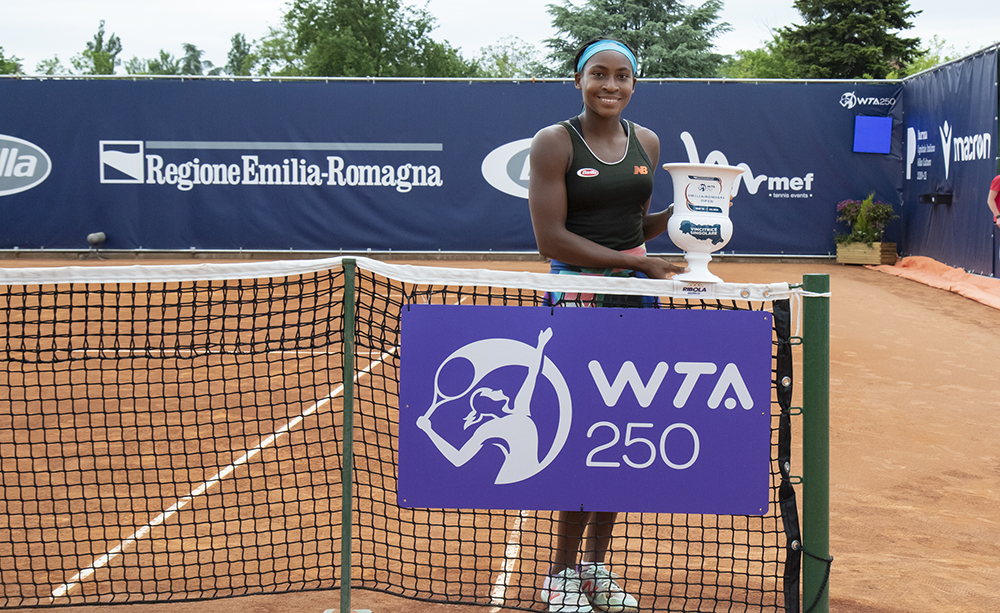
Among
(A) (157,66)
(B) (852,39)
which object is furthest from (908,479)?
(A) (157,66)

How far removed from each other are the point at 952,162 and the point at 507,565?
37.1 feet

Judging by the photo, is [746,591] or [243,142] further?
[243,142]

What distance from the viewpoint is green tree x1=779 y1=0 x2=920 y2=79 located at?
85.1 feet

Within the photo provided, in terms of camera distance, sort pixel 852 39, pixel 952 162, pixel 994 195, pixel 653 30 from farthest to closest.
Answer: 1. pixel 653 30
2. pixel 852 39
3. pixel 952 162
4. pixel 994 195

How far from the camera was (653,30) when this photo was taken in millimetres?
28844

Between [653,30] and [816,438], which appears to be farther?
[653,30]

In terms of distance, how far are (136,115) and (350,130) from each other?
338cm

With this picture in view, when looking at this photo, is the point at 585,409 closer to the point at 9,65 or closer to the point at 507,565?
the point at 507,565

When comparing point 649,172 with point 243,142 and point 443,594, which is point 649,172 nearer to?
point 443,594

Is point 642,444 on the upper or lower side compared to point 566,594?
upper

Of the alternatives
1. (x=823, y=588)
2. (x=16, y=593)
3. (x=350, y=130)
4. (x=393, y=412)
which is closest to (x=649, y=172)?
(x=823, y=588)

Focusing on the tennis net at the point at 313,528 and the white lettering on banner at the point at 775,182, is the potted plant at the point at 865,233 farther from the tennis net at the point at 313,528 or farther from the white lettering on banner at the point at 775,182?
the tennis net at the point at 313,528

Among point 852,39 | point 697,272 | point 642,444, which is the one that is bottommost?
point 642,444

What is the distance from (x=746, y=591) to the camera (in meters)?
2.82
